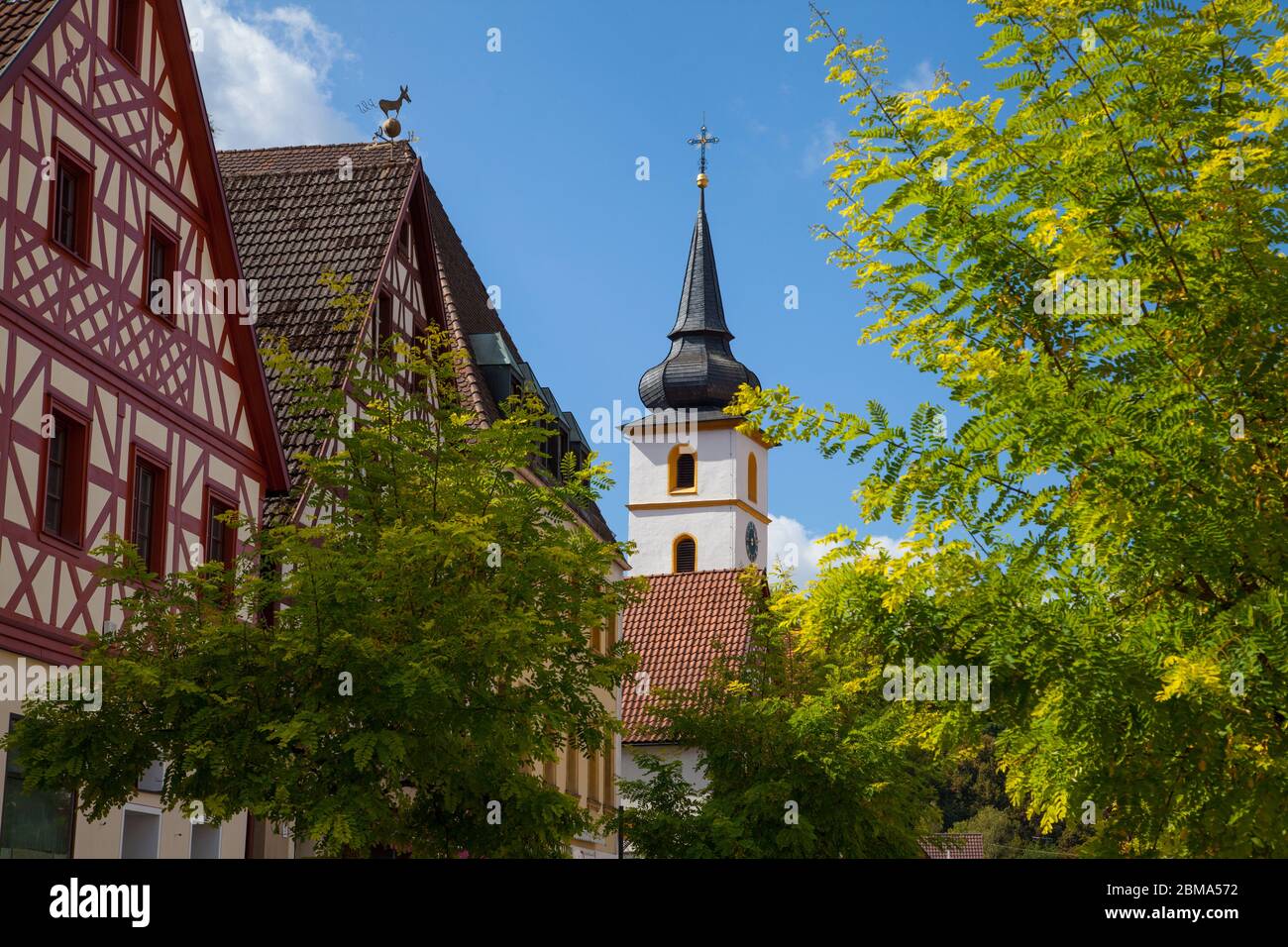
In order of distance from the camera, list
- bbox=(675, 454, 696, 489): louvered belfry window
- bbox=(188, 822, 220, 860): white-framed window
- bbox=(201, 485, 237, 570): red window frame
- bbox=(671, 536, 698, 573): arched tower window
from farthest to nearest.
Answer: bbox=(675, 454, 696, 489): louvered belfry window < bbox=(671, 536, 698, 573): arched tower window < bbox=(201, 485, 237, 570): red window frame < bbox=(188, 822, 220, 860): white-framed window

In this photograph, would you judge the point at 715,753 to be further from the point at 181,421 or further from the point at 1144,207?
the point at 1144,207

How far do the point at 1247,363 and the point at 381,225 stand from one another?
20906mm

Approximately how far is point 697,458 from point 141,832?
67.2 metres

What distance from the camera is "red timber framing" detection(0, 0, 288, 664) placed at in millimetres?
16984

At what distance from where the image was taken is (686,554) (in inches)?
3319

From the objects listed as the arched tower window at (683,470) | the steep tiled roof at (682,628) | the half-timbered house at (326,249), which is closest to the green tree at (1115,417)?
the half-timbered house at (326,249)

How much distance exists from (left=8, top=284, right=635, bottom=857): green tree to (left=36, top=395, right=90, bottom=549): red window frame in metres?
1.87

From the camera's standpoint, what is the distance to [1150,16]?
8070mm

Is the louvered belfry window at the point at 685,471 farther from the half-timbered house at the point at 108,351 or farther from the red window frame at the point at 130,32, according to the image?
the red window frame at the point at 130,32

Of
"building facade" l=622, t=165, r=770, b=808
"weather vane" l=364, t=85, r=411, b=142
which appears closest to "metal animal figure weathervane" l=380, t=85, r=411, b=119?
"weather vane" l=364, t=85, r=411, b=142

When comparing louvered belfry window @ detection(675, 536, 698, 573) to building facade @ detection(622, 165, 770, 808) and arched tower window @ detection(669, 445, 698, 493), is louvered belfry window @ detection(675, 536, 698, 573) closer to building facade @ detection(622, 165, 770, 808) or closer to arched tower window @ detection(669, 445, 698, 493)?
building facade @ detection(622, 165, 770, 808)

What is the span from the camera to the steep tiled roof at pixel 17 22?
17.5 metres

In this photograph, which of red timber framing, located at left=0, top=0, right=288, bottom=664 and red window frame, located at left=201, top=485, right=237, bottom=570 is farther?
red window frame, located at left=201, top=485, right=237, bottom=570
